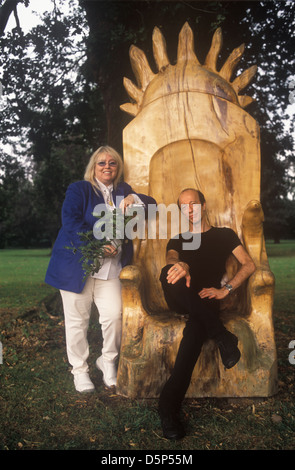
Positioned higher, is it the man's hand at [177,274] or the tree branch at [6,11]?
the tree branch at [6,11]

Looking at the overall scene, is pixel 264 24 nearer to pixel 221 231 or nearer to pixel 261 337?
pixel 221 231

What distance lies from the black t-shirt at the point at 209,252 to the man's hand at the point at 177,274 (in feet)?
0.78

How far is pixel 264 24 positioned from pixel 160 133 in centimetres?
316

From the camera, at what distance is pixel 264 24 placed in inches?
224

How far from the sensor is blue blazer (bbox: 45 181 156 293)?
321cm

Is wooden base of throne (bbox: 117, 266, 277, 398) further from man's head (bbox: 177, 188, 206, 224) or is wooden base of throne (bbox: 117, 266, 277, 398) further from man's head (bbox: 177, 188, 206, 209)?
man's head (bbox: 177, 188, 206, 209)

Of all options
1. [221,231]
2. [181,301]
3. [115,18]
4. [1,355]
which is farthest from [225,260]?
[115,18]

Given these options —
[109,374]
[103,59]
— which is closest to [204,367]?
[109,374]

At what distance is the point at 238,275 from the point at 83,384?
153cm

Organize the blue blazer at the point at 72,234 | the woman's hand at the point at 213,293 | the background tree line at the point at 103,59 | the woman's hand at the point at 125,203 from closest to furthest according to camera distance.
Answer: the woman's hand at the point at 213,293 < the blue blazer at the point at 72,234 < the woman's hand at the point at 125,203 < the background tree line at the point at 103,59

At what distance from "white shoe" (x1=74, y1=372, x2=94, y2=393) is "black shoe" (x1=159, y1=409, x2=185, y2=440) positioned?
84 centimetres

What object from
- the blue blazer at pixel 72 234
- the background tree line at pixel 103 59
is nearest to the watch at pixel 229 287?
the blue blazer at pixel 72 234

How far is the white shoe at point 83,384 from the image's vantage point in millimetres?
3301

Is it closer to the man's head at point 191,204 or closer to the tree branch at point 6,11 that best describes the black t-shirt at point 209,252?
the man's head at point 191,204
